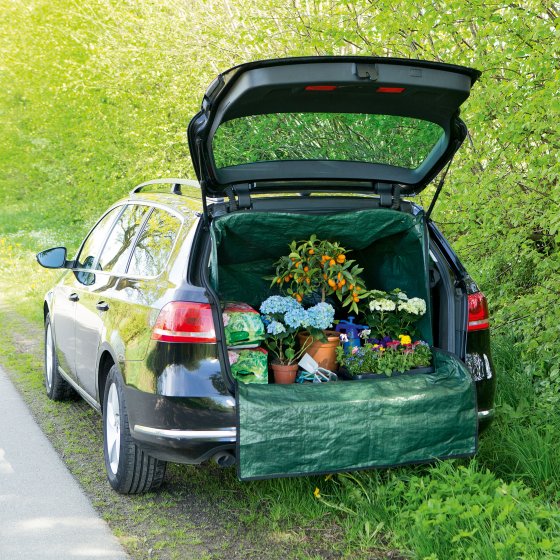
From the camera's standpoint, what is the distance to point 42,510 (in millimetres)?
4230

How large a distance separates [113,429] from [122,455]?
31 centimetres

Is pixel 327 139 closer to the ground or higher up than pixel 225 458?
higher up

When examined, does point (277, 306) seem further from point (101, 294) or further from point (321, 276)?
point (101, 294)

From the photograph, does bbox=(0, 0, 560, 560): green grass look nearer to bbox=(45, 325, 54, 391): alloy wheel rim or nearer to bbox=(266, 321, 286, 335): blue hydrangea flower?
Answer: bbox=(45, 325, 54, 391): alloy wheel rim

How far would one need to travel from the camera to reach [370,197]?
4.52 meters

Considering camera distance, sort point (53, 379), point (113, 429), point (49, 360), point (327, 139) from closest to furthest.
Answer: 1. point (327, 139)
2. point (113, 429)
3. point (53, 379)
4. point (49, 360)

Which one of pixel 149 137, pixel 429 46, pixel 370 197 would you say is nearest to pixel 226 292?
pixel 370 197

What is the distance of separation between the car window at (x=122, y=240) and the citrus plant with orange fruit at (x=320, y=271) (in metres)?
0.92

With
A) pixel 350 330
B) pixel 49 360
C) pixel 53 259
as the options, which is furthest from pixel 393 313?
pixel 49 360

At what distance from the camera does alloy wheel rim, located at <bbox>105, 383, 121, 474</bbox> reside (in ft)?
14.7

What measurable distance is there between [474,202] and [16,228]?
68.4ft

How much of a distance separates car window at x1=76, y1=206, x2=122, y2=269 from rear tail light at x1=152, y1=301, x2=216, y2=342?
6.12 feet

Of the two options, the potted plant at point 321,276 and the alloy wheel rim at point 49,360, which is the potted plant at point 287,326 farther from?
the alloy wheel rim at point 49,360

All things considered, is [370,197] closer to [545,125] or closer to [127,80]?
[545,125]
